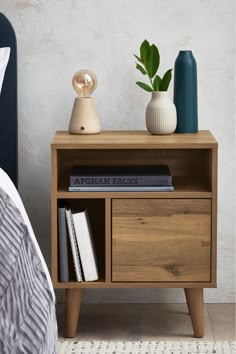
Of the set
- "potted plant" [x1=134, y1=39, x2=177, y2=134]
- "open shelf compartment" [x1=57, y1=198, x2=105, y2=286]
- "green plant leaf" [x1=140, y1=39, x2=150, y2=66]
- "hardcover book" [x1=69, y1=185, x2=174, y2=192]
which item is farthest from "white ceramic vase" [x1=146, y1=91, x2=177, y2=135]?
"open shelf compartment" [x1=57, y1=198, x2=105, y2=286]

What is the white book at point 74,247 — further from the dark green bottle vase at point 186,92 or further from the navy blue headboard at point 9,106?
the dark green bottle vase at point 186,92

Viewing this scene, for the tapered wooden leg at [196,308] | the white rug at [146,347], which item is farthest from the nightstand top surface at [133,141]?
the white rug at [146,347]

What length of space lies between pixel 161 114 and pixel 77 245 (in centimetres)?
51

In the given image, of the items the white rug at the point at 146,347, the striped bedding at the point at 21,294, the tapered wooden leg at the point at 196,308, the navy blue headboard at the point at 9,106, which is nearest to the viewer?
the striped bedding at the point at 21,294

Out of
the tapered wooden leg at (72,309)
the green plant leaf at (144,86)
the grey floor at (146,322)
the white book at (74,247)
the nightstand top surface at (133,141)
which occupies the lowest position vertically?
the grey floor at (146,322)

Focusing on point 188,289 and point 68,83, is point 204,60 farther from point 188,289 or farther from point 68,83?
point 188,289

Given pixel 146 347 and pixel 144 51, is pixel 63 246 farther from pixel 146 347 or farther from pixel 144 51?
pixel 144 51

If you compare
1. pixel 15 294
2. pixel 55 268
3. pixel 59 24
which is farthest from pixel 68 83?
pixel 15 294

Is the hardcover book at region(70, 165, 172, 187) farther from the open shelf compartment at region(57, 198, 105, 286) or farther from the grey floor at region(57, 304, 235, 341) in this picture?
the grey floor at region(57, 304, 235, 341)

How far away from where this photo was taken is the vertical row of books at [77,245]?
9.00 ft

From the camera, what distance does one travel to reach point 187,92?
2.88m

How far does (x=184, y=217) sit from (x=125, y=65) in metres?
0.66

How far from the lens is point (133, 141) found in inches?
107

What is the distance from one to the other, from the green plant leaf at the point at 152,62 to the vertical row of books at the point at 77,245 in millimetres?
531
